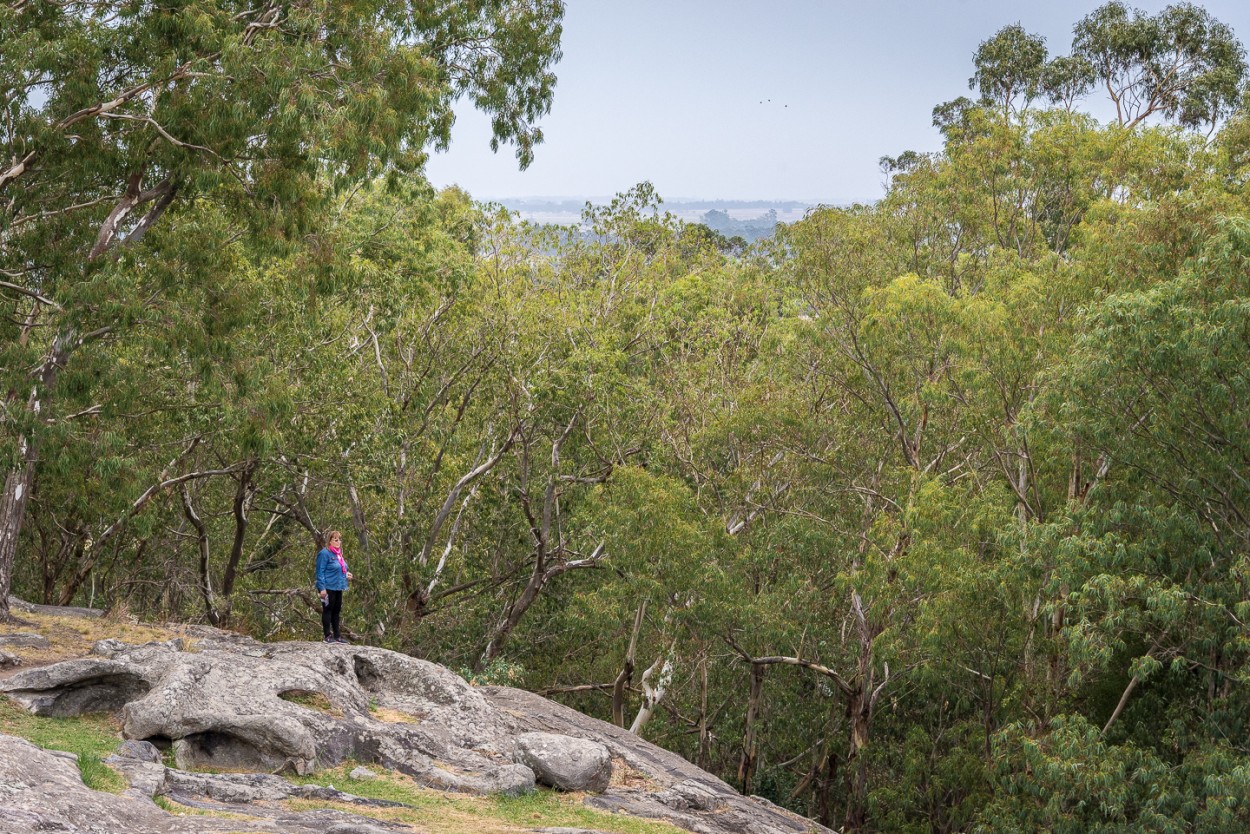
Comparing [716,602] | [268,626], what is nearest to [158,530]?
[268,626]

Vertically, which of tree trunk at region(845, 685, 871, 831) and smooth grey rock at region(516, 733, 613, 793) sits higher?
smooth grey rock at region(516, 733, 613, 793)

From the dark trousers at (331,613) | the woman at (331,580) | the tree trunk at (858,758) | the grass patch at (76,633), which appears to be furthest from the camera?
the tree trunk at (858,758)

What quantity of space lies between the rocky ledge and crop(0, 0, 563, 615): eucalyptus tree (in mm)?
3484

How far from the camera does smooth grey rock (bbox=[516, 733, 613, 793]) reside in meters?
13.1

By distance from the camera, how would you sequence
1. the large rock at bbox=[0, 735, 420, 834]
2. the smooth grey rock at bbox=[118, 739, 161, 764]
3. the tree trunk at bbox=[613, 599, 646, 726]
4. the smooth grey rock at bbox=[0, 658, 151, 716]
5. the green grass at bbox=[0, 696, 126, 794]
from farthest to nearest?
1. the tree trunk at bbox=[613, 599, 646, 726]
2. the smooth grey rock at bbox=[0, 658, 151, 716]
3. the smooth grey rock at bbox=[118, 739, 161, 764]
4. the green grass at bbox=[0, 696, 126, 794]
5. the large rock at bbox=[0, 735, 420, 834]

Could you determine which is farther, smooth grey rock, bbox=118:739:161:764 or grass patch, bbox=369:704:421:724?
grass patch, bbox=369:704:421:724

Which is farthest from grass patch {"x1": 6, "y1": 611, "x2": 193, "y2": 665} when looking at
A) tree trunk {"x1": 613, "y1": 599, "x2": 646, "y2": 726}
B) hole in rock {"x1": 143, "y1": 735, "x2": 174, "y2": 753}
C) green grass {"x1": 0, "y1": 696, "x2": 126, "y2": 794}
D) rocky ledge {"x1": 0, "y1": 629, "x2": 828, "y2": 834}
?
tree trunk {"x1": 613, "y1": 599, "x2": 646, "y2": 726}

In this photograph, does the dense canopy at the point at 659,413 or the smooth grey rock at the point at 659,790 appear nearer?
the smooth grey rock at the point at 659,790

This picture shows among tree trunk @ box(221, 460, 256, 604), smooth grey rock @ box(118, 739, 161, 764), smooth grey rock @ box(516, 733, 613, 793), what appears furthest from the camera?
tree trunk @ box(221, 460, 256, 604)

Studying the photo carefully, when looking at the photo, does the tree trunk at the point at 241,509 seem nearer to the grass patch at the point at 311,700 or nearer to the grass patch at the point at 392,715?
the grass patch at the point at 392,715

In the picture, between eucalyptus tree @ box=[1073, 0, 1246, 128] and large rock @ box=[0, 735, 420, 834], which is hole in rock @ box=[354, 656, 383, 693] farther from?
eucalyptus tree @ box=[1073, 0, 1246, 128]

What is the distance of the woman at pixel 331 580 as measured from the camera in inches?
615

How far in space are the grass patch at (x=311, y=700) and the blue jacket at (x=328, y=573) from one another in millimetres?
2854

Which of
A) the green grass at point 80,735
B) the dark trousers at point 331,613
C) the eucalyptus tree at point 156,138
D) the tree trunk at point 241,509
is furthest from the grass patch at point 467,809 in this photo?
the tree trunk at point 241,509
